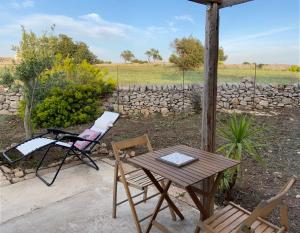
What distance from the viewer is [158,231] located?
98.3 inches

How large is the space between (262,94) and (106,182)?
7256 mm

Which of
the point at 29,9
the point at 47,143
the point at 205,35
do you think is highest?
the point at 29,9

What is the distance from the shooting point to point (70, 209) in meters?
2.86

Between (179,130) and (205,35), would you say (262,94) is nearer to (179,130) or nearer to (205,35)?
(179,130)

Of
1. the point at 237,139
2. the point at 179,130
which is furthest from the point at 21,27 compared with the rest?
the point at 237,139

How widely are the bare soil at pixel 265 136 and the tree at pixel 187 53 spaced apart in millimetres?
7350

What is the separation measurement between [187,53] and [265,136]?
10.4 m

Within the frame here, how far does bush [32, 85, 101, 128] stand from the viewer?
6750 millimetres

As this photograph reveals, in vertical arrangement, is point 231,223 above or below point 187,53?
below

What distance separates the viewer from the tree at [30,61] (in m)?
4.66

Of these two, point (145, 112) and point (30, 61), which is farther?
point (145, 112)

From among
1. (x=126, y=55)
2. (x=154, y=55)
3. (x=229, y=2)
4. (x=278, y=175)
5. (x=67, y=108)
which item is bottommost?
(x=278, y=175)

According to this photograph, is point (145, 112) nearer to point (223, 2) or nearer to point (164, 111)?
point (164, 111)

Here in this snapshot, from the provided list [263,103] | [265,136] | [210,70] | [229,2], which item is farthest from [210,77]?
[263,103]
